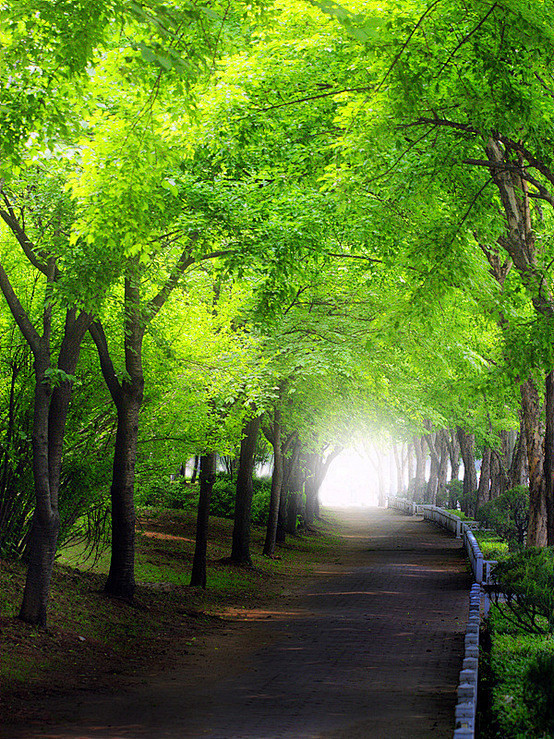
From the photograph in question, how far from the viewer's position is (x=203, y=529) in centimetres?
1759

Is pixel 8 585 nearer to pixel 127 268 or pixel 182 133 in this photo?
pixel 127 268

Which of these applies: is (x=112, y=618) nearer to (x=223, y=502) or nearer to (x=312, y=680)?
(x=312, y=680)

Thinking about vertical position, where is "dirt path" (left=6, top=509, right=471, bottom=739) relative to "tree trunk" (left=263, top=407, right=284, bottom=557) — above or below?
below

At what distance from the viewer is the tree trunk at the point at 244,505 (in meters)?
21.6

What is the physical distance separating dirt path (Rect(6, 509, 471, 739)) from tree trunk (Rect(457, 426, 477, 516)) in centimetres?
2029

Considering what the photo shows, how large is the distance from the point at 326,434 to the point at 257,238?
25879 millimetres

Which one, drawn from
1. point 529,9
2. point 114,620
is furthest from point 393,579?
point 529,9

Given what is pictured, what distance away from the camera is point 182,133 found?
425 inches

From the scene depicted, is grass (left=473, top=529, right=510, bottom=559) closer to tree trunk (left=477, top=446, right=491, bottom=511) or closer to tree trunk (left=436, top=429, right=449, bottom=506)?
tree trunk (left=477, top=446, right=491, bottom=511)

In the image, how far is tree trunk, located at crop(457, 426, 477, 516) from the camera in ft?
126

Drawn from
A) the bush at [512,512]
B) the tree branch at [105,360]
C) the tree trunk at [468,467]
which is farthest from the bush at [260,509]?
the tree branch at [105,360]

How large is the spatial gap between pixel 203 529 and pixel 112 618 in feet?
17.6

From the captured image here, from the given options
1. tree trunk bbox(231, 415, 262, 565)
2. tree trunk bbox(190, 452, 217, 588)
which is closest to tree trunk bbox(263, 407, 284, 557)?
tree trunk bbox(231, 415, 262, 565)

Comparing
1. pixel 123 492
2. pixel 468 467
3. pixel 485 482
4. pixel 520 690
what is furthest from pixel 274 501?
pixel 520 690
